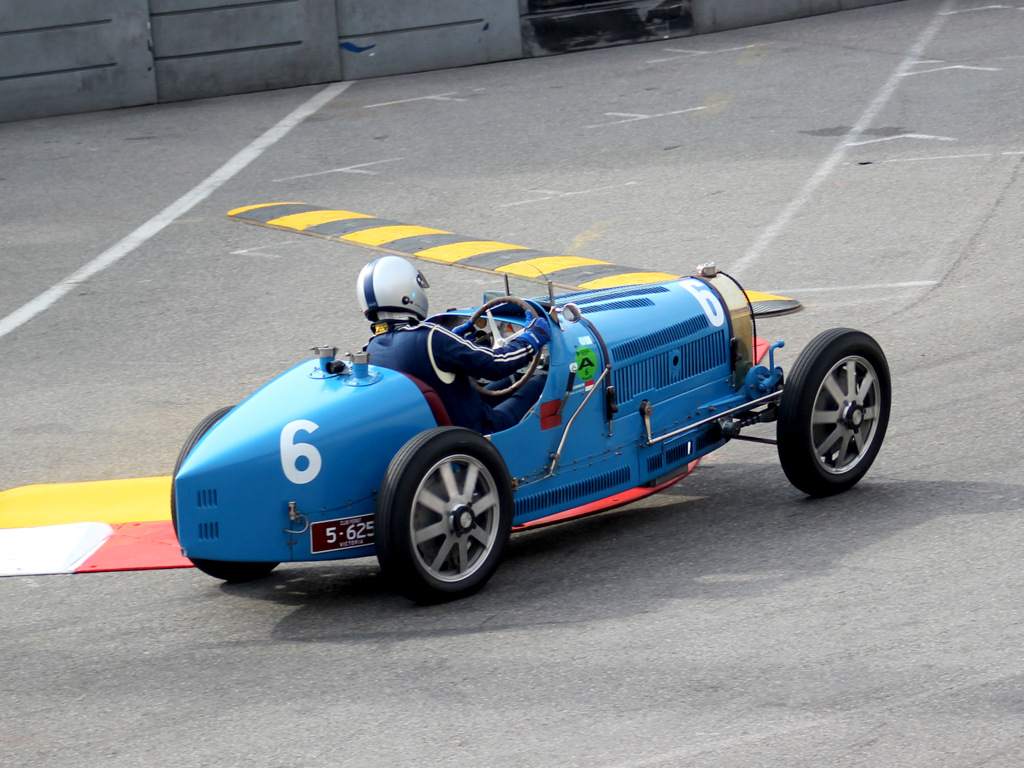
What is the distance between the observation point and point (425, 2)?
63.5 feet

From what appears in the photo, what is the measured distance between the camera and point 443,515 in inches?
227

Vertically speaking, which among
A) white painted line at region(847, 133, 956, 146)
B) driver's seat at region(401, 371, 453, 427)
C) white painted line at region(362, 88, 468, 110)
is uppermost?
white painted line at region(362, 88, 468, 110)

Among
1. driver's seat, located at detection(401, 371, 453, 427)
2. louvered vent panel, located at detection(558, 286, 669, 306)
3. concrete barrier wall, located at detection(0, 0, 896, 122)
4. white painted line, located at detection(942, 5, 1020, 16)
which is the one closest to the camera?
driver's seat, located at detection(401, 371, 453, 427)

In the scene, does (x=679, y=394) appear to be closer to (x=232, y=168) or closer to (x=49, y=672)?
(x=49, y=672)

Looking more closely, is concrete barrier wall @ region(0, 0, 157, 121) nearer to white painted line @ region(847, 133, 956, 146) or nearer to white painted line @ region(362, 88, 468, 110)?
white painted line @ region(362, 88, 468, 110)

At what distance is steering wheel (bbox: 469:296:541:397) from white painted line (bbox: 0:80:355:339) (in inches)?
229

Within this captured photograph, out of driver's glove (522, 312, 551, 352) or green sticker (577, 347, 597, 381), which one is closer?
driver's glove (522, 312, 551, 352)

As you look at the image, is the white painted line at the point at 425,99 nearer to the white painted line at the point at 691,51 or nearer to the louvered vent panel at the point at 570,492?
the white painted line at the point at 691,51

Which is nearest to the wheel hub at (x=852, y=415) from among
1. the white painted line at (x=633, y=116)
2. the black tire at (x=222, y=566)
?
the black tire at (x=222, y=566)

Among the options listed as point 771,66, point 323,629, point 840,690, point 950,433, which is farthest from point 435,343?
point 771,66

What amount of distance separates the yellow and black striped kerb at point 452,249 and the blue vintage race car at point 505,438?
283 centimetres

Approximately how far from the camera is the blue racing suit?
19.9ft

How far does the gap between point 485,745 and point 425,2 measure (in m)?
16.1

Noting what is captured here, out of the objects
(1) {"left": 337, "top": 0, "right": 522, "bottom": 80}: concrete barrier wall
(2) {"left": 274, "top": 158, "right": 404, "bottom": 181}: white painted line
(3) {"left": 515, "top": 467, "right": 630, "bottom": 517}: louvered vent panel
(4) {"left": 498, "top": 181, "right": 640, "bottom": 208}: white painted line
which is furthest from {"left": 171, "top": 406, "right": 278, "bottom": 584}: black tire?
(1) {"left": 337, "top": 0, "right": 522, "bottom": 80}: concrete barrier wall
